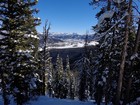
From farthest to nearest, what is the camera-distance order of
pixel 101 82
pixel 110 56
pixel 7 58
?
pixel 101 82, pixel 110 56, pixel 7 58

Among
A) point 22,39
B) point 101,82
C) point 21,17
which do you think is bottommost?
point 101,82

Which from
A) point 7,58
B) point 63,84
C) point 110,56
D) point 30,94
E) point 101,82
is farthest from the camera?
point 63,84

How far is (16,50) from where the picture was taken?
22.5m

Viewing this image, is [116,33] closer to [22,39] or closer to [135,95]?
[135,95]

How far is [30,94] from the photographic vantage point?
957 inches

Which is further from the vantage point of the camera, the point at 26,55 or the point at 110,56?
the point at 110,56

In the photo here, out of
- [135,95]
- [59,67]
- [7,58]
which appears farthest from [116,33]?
[59,67]

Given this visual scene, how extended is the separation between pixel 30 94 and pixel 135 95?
9.53m

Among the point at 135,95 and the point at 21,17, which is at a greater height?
the point at 21,17

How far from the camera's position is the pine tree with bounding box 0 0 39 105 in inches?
881

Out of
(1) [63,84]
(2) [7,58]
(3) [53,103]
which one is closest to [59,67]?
(1) [63,84]

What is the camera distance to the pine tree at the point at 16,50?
22375mm

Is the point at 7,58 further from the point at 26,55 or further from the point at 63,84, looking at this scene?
the point at 63,84

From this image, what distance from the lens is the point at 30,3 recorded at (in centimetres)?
2353
